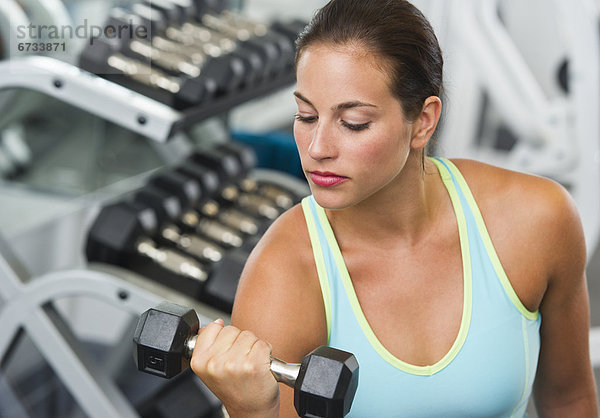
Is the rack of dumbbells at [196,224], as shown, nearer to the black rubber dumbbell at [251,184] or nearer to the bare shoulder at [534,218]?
the black rubber dumbbell at [251,184]

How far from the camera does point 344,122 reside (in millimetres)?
998

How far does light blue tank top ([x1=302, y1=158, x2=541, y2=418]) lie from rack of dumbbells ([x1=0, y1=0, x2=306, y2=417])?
0.55m

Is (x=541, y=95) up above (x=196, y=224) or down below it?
above

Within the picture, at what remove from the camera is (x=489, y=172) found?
126 cm

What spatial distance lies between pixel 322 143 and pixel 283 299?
0.24 m

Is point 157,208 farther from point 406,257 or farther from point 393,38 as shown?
point 393,38

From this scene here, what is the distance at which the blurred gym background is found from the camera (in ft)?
5.49

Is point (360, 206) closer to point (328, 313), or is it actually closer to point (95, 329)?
point (328, 313)

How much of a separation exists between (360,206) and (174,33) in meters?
1.21

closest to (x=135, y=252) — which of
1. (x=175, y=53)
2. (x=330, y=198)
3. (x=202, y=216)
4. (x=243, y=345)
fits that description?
(x=202, y=216)

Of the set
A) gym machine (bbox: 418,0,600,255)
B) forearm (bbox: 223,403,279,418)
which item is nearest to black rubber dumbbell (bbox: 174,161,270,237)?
gym machine (bbox: 418,0,600,255)

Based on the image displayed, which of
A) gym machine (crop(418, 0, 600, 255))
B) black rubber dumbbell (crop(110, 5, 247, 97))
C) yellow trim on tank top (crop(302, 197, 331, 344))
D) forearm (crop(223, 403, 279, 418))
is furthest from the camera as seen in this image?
gym machine (crop(418, 0, 600, 255))

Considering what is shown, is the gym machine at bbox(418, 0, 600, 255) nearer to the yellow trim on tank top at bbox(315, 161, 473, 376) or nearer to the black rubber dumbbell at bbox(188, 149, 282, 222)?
the black rubber dumbbell at bbox(188, 149, 282, 222)

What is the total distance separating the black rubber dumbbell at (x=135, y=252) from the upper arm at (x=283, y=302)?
0.63 metres
